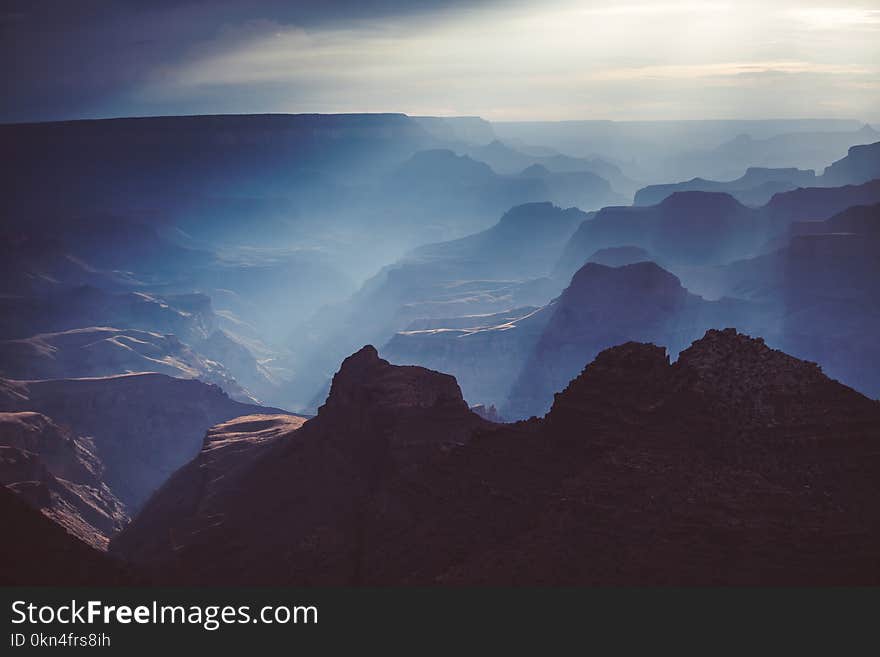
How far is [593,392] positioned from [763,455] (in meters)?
7.12

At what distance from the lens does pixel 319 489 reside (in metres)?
48.3

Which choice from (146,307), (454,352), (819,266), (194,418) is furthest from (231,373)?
(819,266)

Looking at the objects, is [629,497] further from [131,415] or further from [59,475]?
[131,415]

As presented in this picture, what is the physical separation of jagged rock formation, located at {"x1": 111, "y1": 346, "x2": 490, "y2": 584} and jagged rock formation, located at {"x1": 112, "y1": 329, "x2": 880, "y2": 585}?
0.19 metres

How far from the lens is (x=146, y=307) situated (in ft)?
607

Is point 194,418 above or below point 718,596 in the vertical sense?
above

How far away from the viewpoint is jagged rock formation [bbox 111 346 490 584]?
41.3 meters

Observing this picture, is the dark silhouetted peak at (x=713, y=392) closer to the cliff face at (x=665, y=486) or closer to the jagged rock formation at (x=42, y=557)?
the cliff face at (x=665, y=486)

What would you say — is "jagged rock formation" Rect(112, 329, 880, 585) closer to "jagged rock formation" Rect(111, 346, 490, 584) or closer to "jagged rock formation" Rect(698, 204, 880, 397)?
"jagged rock formation" Rect(111, 346, 490, 584)

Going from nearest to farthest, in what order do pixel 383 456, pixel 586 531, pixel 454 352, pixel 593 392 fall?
pixel 586 531
pixel 593 392
pixel 383 456
pixel 454 352

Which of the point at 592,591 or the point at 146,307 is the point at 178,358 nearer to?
the point at 146,307

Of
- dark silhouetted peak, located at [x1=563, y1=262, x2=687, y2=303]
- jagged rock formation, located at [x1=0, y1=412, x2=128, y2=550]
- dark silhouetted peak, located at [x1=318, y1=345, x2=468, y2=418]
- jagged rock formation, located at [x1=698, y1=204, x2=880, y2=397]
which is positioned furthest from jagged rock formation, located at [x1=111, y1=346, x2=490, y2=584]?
dark silhouetted peak, located at [x1=563, y1=262, x2=687, y2=303]

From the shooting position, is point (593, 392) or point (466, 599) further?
point (593, 392)

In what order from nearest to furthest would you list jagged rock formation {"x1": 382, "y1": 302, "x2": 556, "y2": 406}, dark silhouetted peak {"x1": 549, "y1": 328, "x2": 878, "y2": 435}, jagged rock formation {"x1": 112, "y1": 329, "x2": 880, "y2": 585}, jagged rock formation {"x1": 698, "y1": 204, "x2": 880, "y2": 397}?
jagged rock formation {"x1": 112, "y1": 329, "x2": 880, "y2": 585} → dark silhouetted peak {"x1": 549, "y1": 328, "x2": 878, "y2": 435} → jagged rock formation {"x1": 698, "y1": 204, "x2": 880, "y2": 397} → jagged rock formation {"x1": 382, "y1": 302, "x2": 556, "y2": 406}
